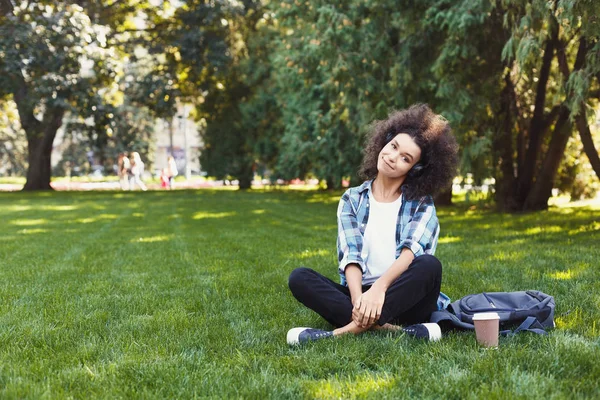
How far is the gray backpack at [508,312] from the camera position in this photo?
4227 mm

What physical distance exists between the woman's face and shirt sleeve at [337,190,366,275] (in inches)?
12.8

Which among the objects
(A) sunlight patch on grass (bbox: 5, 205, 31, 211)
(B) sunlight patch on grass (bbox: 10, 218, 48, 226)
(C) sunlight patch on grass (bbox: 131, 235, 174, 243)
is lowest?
(C) sunlight patch on grass (bbox: 131, 235, 174, 243)

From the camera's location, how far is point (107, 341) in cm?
416

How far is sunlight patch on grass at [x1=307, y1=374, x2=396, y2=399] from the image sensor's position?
3080 mm

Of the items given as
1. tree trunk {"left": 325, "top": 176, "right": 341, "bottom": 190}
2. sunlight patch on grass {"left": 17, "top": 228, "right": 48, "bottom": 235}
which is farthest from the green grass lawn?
tree trunk {"left": 325, "top": 176, "right": 341, "bottom": 190}

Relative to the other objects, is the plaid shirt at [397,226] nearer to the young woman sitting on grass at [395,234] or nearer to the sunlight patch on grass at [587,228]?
the young woman sitting on grass at [395,234]

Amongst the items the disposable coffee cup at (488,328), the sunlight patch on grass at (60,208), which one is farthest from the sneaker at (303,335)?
the sunlight patch on grass at (60,208)

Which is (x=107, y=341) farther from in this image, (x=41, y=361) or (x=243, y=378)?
(x=243, y=378)

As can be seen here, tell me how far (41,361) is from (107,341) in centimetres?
54

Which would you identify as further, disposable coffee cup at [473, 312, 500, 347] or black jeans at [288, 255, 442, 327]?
black jeans at [288, 255, 442, 327]

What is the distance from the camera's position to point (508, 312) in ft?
14.2

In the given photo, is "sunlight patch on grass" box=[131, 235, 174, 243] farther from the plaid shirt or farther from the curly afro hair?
the curly afro hair

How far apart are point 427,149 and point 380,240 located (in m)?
0.66

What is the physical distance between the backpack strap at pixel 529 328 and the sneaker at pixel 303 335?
1.05 m
